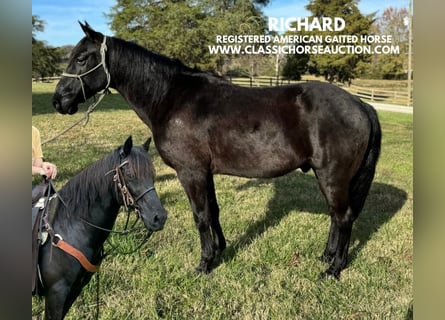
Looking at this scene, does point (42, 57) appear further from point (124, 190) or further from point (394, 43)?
point (394, 43)

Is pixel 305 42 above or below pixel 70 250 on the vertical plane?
above

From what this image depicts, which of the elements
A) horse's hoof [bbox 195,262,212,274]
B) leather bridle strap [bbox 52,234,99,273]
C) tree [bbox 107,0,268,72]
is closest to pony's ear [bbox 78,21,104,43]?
tree [bbox 107,0,268,72]

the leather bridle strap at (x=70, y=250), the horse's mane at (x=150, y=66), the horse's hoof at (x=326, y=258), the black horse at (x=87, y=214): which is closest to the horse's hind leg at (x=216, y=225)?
the horse's hoof at (x=326, y=258)

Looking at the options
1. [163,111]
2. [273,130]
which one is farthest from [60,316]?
[273,130]

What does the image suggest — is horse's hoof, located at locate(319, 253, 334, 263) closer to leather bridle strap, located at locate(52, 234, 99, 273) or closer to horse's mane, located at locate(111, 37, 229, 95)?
horse's mane, located at locate(111, 37, 229, 95)

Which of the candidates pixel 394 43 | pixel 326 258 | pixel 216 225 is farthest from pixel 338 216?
pixel 394 43

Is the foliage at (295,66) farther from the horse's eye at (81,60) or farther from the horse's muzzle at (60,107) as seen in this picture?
the horse's muzzle at (60,107)

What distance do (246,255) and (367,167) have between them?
1098 mm

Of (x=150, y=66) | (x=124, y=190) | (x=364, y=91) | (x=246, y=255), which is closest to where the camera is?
(x=124, y=190)

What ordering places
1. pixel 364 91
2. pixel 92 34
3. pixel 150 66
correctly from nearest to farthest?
1. pixel 92 34
2. pixel 150 66
3. pixel 364 91

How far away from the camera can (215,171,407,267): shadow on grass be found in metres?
3.01

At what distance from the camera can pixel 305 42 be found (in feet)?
8.57
